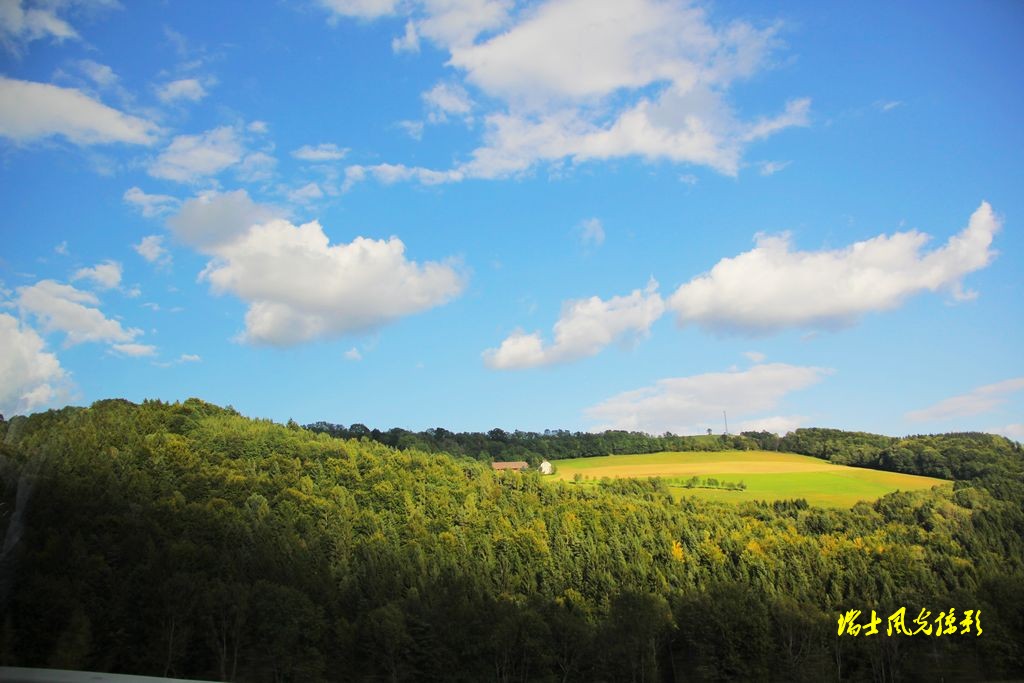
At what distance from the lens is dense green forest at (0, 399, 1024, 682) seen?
31000 mm

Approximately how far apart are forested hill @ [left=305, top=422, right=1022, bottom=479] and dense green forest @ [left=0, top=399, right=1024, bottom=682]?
63 centimetres

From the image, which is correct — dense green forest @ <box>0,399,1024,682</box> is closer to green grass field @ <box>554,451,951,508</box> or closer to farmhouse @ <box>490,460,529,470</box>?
green grass field @ <box>554,451,951,508</box>

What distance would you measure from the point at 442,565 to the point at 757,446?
53.6 metres

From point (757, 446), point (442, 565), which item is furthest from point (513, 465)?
point (442, 565)

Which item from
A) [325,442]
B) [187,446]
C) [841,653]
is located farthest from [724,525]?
[187,446]

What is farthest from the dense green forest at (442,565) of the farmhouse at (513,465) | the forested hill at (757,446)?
the farmhouse at (513,465)

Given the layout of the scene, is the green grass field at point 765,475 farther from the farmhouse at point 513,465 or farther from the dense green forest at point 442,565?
the farmhouse at point 513,465

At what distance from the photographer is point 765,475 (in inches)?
2798

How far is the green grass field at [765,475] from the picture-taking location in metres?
64.6

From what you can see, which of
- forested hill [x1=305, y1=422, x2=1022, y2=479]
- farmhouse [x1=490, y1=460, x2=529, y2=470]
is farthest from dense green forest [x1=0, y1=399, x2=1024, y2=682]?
farmhouse [x1=490, y1=460, x2=529, y2=470]

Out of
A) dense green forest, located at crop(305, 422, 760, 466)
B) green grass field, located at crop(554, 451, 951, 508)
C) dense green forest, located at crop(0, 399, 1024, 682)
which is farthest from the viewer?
dense green forest, located at crop(305, 422, 760, 466)

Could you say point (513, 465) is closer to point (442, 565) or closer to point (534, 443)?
point (534, 443)

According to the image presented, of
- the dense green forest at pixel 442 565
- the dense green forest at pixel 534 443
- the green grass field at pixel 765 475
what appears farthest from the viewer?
the dense green forest at pixel 534 443

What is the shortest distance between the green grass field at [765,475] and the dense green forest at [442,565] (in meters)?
2.43
